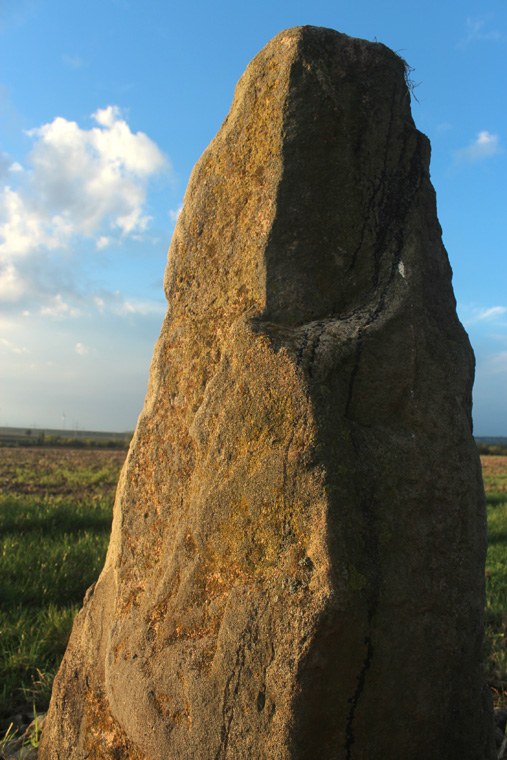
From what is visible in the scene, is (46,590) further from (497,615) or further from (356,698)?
(497,615)

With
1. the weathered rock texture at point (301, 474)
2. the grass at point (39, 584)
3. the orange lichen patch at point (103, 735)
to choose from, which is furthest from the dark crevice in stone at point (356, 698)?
the grass at point (39, 584)

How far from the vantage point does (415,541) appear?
2.11 m

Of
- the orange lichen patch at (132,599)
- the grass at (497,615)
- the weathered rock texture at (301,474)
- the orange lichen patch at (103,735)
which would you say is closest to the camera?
the weathered rock texture at (301,474)

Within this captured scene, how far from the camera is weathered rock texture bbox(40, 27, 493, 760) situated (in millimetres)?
1903

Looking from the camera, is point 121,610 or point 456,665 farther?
point 121,610

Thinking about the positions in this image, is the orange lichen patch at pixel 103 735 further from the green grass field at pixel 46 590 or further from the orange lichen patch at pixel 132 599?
the green grass field at pixel 46 590

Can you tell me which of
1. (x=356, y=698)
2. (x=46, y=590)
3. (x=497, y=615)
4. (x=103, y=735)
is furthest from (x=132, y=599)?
(x=497, y=615)

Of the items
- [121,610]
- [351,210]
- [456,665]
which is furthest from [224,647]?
[351,210]

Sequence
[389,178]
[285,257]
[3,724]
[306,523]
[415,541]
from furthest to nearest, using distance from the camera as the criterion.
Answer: [3,724]
[389,178]
[285,257]
[415,541]
[306,523]

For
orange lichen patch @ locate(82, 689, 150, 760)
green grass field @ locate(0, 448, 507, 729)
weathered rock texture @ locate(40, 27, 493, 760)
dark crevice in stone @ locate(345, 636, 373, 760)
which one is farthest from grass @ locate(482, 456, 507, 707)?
orange lichen patch @ locate(82, 689, 150, 760)

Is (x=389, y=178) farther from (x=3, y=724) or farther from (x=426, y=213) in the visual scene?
(x=3, y=724)

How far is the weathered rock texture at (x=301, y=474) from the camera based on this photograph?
190 centimetres

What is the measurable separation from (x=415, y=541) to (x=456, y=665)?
1.70 feet

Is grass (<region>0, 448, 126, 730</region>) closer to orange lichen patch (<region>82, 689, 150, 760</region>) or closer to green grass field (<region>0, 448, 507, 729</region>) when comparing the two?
green grass field (<region>0, 448, 507, 729</region>)
